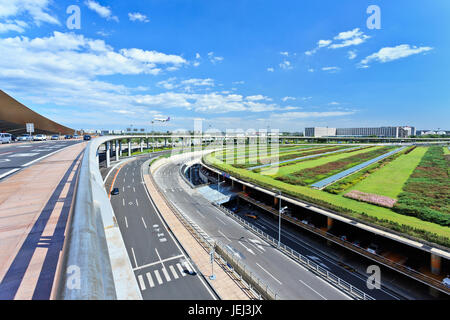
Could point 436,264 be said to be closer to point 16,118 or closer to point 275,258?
point 275,258

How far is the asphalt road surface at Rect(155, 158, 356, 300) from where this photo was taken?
16828 mm

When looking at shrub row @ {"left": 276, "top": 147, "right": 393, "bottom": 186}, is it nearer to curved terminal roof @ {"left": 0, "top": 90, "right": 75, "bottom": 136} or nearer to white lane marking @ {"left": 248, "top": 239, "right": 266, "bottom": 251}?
white lane marking @ {"left": 248, "top": 239, "right": 266, "bottom": 251}

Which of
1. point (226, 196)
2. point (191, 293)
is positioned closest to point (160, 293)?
point (191, 293)

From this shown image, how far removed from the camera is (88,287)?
1.55 metres

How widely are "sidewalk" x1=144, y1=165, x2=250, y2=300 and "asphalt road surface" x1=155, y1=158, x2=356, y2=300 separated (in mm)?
3976

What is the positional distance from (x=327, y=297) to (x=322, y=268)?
3.84 metres

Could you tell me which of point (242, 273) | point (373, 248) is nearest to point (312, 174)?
point (373, 248)

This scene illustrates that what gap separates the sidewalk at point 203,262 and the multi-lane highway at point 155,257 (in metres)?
0.57

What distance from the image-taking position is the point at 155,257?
723 inches

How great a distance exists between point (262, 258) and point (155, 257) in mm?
10677

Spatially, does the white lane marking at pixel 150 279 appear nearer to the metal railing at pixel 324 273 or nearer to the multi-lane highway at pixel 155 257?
the multi-lane highway at pixel 155 257

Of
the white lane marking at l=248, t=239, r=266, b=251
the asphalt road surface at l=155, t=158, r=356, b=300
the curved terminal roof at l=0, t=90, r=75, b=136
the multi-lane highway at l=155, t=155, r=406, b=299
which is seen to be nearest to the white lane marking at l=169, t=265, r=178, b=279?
the asphalt road surface at l=155, t=158, r=356, b=300

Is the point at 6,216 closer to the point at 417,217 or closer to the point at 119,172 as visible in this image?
the point at 417,217

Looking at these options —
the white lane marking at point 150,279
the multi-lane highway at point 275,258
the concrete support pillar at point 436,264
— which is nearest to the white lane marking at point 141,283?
the white lane marking at point 150,279
